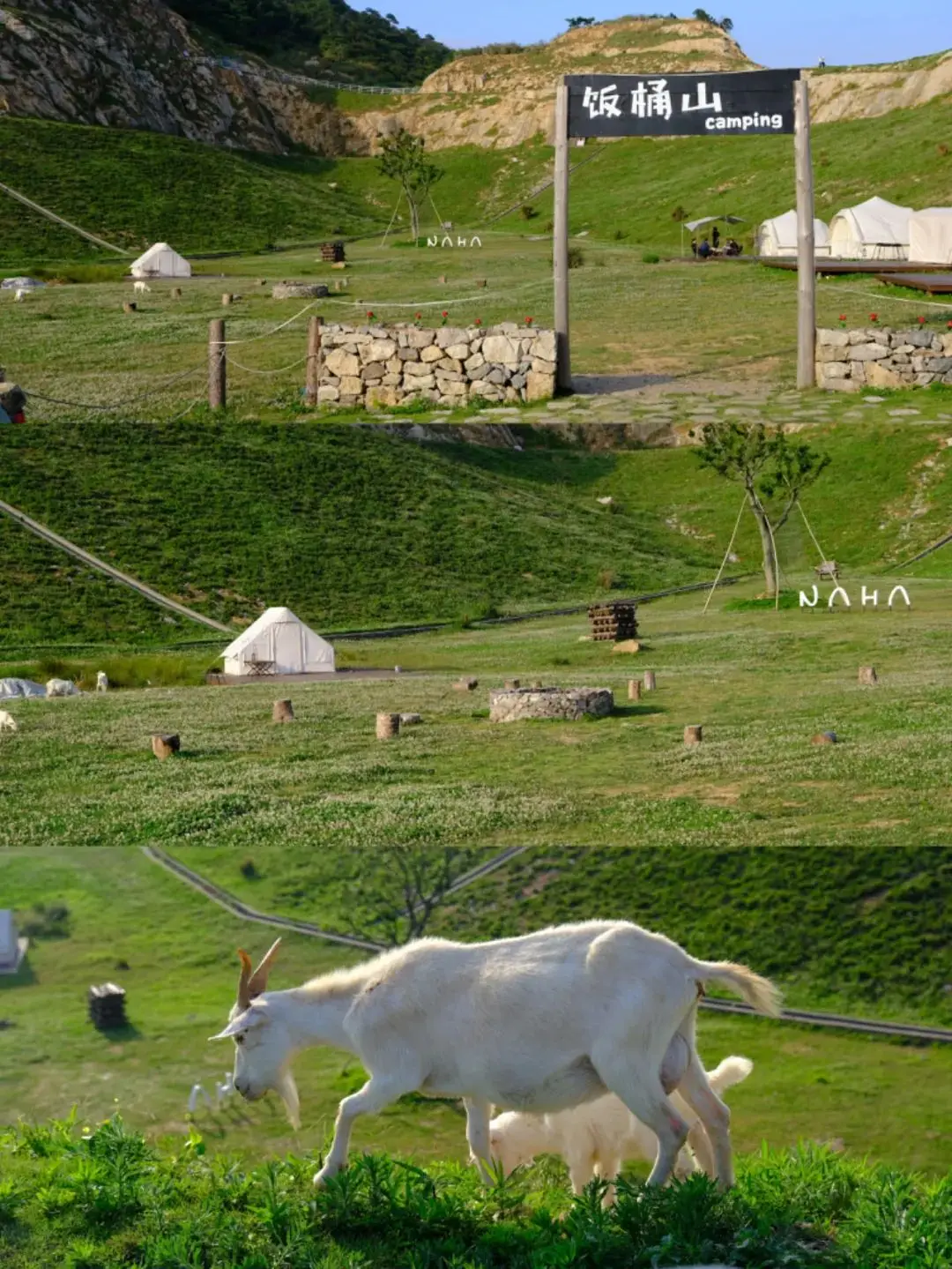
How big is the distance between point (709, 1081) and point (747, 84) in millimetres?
33419

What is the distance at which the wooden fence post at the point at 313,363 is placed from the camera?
4172cm

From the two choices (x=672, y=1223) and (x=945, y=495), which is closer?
(x=672, y=1223)

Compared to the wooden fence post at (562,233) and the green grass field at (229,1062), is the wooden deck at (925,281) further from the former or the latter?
the green grass field at (229,1062)

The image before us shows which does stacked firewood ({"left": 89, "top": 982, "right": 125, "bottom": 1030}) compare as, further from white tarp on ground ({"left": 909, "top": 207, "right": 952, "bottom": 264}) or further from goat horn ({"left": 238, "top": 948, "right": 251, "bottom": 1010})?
white tarp on ground ({"left": 909, "top": 207, "right": 952, "bottom": 264})

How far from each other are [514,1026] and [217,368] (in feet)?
118

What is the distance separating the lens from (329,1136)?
290 inches

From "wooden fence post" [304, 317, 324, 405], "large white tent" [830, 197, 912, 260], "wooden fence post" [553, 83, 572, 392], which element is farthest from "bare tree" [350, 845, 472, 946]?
"large white tent" [830, 197, 912, 260]

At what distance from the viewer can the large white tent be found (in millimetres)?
58562

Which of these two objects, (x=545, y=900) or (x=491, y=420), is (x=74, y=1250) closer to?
(x=545, y=900)

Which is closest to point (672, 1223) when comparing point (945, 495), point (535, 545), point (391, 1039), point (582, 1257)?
point (582, 1257)

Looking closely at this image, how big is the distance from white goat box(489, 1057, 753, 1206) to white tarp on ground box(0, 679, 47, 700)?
53.7 feet

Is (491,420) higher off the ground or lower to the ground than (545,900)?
higher

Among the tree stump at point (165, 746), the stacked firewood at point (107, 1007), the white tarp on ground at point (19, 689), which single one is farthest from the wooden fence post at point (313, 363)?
the stacked firewood at point (107, 1007)

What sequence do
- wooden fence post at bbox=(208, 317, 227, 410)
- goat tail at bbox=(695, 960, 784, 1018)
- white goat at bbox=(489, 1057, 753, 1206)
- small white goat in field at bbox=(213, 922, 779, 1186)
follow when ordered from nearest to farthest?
1. small white goat in field at bbox=(213, 922, 779, 1186)
2. goat tail at bbox=(695, 960, 784, 1018)
3. white goat at bbox=(489, 1057, 753, 1206)
4. wooden fence post at bbox=(208, 317, 227, 410)
